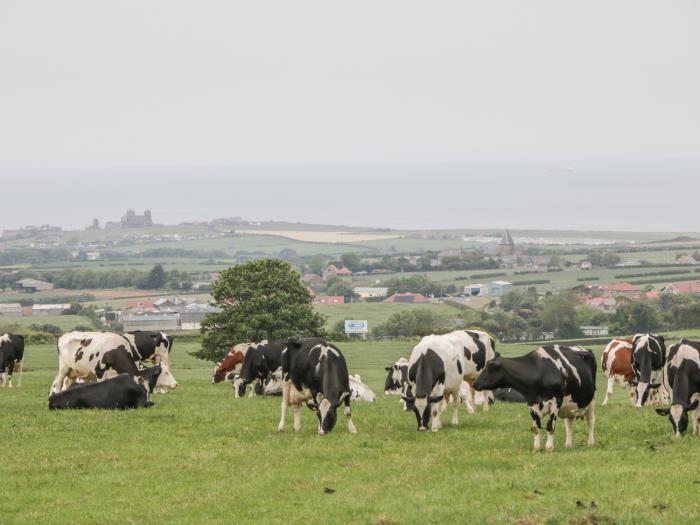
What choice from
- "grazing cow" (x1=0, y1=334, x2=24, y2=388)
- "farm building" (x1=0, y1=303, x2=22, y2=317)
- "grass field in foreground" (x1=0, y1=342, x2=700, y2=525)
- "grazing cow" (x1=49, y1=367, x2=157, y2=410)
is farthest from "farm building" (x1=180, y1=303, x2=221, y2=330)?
"grass field in foreground" (x1=0, y1=342, x2=700, y2=525)

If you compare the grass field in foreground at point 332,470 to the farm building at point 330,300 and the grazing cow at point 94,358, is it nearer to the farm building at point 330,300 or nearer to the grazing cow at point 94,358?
the grazing cow at point 94,358

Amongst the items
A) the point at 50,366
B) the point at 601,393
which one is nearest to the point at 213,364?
the point at 50,366

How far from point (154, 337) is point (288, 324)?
69.6 ft

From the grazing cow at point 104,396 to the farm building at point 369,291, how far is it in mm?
149210

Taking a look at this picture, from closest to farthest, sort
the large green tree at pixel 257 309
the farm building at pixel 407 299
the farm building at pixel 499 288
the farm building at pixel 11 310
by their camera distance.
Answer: the large green tree at pixel 257 309 < the farm building at pixel 11 310 < the farm building at pixel 407 299 < the farm building at pixel 499 288

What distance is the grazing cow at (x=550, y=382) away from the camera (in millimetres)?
21266

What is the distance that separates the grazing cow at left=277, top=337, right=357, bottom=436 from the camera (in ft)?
77.5

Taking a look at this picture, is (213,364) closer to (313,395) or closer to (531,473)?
(313,395)

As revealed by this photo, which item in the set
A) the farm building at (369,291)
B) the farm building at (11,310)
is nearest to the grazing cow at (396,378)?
the farm building at (11,310)

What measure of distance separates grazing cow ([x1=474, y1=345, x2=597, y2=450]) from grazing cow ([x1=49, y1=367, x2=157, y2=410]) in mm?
8608

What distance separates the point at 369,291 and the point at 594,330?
70.5 meters

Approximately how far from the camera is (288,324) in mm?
54906

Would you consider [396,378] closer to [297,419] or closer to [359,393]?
[359,393]

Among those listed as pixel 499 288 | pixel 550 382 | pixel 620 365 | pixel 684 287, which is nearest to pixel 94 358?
pixel 550 382
